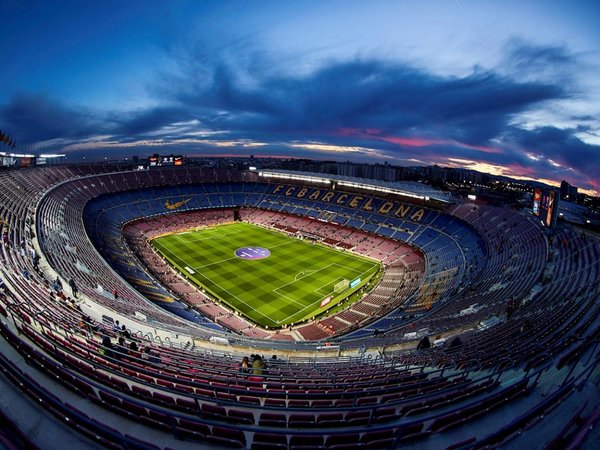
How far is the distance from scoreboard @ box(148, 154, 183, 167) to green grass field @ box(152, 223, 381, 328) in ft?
113

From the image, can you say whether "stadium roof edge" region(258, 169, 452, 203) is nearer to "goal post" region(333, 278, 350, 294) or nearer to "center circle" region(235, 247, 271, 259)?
"goal post" region(333, 278, 350, 294)

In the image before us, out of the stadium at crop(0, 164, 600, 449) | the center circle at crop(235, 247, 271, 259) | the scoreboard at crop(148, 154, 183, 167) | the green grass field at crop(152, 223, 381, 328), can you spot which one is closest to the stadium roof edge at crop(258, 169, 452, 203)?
the stadium at crop(0, 164, 600, 449)

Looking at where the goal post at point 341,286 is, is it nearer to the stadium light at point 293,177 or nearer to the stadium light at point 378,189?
the stadium light at point 378,189

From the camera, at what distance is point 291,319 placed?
1230 inches

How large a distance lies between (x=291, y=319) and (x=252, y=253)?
19655mm

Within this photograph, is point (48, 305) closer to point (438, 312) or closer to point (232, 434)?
point (232, 434)

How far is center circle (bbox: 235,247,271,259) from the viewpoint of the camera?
47.8m

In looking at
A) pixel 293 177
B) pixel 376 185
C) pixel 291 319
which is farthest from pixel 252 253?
pixel 293 177

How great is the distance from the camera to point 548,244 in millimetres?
28531

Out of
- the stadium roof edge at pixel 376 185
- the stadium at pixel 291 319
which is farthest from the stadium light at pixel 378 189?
the stadium at pixel 291 319

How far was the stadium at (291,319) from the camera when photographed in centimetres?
671

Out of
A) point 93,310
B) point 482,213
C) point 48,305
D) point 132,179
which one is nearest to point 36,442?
point 48,305

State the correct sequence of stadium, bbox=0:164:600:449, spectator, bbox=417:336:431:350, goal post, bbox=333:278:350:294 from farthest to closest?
goal post, bbox=333:278:350:294 < spectator, bbox=417:336:431:350 < stadium, bbox=0:164:600:449

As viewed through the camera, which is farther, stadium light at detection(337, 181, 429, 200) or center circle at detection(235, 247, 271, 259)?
stadium light at detection(337, 181, 429, 200)
